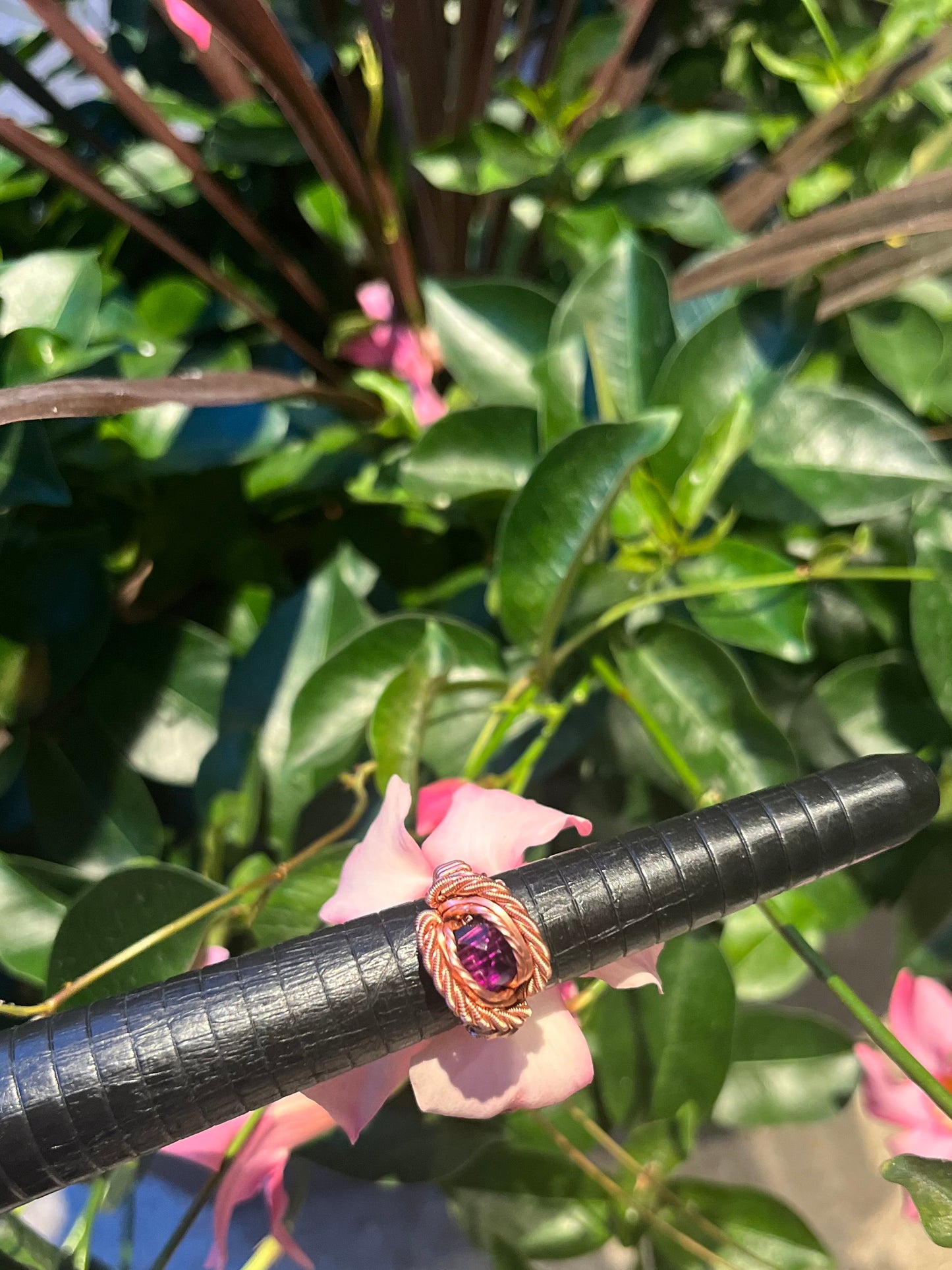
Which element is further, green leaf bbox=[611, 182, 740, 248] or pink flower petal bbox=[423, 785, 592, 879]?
green leaf bbox=[611, 182, 740, 248]

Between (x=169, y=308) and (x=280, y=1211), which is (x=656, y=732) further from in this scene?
(x=169, y=308)

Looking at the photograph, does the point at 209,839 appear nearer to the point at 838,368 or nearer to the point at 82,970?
the point at 82,970

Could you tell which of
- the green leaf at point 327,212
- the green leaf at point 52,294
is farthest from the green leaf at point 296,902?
the green leaf at point 327,212

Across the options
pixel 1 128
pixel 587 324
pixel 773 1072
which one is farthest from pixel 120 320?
pixel 773 1072

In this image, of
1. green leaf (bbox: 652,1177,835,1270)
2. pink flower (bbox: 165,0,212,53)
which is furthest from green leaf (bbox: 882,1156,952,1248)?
pink flower (bbox: 165,0,212,53)

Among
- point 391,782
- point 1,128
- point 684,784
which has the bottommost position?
point 684,784

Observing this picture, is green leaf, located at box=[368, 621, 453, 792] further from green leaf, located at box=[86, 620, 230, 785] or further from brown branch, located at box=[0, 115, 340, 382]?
brown branch, located at box=[0, 115, 340, 382]

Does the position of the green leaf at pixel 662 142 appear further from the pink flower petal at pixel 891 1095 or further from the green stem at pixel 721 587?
the pink flower petal at pixel 891 1095
